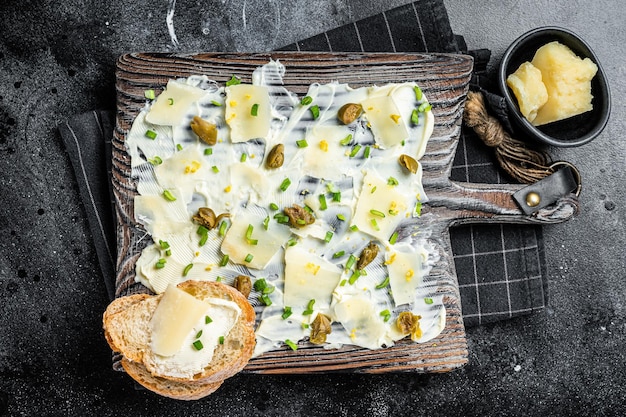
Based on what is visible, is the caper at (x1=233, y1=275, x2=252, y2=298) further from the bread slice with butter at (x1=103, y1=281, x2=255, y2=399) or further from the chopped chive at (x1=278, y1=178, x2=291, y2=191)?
the chopped chive at (x1=278, y1=178, x2=291, y2=191)

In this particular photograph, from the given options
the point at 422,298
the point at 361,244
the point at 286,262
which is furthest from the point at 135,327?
the point at 422,298

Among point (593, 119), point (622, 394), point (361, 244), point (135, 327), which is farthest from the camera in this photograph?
point (622, 394)

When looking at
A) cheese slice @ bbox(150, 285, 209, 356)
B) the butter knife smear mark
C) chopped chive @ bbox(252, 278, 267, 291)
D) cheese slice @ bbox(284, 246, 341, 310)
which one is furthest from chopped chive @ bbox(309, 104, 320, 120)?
cheese slice @ bbox(150, 285, 209, 356)

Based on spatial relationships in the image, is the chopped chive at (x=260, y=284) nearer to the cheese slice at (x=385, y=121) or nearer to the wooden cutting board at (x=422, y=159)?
the wooden cutting board at (x=422, y=159)

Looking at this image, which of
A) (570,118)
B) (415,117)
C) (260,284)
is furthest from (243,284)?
(570,118)

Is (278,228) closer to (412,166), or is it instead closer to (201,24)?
(412,166)

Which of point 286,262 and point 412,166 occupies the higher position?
point 412,166
